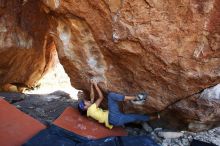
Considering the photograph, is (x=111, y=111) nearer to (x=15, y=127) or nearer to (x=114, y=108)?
(x=114, y=108)

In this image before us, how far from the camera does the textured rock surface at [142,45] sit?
361 cm

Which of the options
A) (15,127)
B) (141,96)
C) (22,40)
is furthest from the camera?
(22,40)

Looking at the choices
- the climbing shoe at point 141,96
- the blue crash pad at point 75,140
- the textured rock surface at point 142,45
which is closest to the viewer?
the textured rock surface at point 142,45

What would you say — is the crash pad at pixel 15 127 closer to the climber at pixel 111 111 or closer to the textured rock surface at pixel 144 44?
the climber at pixel 111 111

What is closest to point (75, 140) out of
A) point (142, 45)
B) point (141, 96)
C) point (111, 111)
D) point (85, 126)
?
point (85, 126)

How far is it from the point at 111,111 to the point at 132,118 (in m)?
0.29

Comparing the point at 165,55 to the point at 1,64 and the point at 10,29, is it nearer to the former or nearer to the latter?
the point at 10,29

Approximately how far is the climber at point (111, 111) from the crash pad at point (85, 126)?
0.10 metres

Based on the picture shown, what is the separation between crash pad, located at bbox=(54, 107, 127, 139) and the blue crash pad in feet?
0.45

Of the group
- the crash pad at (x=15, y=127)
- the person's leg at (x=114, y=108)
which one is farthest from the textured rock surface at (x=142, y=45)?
the crash pad at (x=15, y=127)

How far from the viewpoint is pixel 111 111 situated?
430cm

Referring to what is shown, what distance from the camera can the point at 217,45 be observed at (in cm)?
362

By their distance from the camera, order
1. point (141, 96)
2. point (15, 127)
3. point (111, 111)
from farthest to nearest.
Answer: point (15, 127)
point (111, 111)
point (141, 96)

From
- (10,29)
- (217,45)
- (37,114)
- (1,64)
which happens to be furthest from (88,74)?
(1,64)
